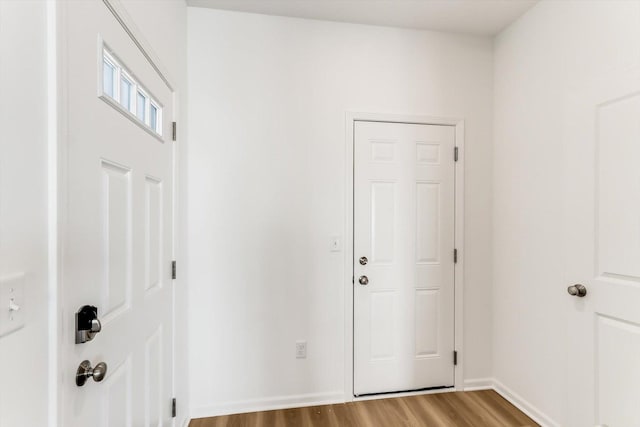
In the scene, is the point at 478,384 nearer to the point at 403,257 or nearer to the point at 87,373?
the point at 403,257

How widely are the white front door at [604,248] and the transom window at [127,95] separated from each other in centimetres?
220

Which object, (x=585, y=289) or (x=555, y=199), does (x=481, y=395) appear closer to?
(x=585, y=289)

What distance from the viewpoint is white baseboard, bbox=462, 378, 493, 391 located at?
93.7 inches

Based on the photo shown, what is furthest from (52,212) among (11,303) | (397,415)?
(397,415)

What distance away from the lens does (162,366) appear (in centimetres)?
158

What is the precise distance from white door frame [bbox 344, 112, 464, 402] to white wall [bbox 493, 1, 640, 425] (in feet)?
0.94

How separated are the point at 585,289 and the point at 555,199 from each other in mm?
560

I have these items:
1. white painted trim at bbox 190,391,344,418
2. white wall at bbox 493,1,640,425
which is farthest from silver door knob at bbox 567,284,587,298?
white painted trim at bbox 190,391,344,418

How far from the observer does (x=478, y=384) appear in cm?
240

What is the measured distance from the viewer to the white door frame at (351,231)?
2244 millimetres

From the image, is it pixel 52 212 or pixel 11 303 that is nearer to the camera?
pixel 11 303

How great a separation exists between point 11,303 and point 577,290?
2273 mm

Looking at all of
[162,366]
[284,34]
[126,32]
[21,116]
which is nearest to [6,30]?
[21,116]

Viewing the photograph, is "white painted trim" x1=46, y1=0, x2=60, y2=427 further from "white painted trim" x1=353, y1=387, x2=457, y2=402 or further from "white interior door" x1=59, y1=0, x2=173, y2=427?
"white painted trim" x1=353, y1=387, x2=457, y2=402
